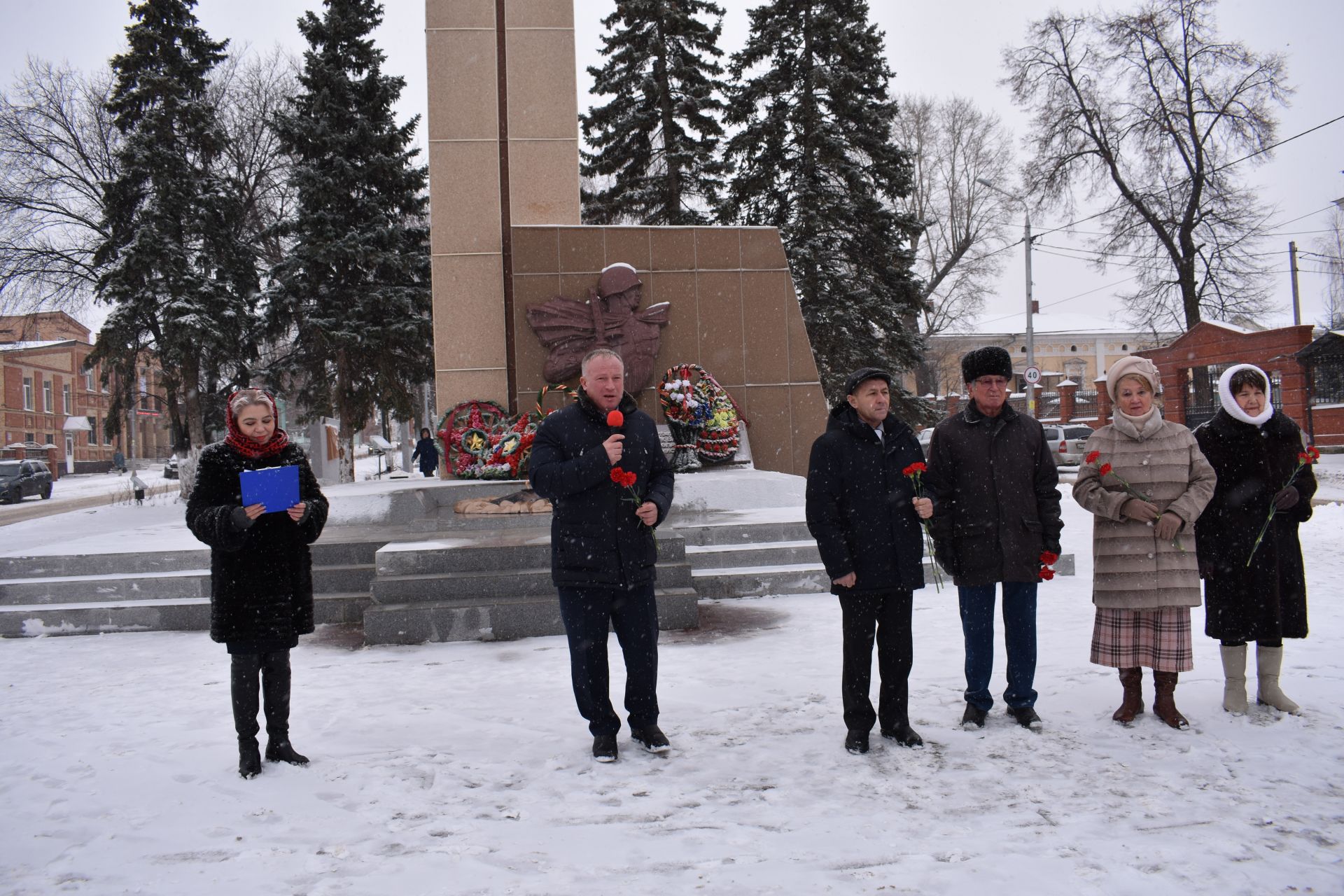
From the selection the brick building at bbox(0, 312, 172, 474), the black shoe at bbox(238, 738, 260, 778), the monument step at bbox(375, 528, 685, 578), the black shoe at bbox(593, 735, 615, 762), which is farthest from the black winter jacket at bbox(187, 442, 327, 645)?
the brick building at bbox(0, 312, 172, 474)

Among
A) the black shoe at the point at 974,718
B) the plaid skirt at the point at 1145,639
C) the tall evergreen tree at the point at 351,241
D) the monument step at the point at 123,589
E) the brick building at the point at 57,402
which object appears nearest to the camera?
the plaid skirt at the point at 1145,639

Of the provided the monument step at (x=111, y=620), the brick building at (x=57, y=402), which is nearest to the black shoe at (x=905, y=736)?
the monument step at (x=111, y=620)

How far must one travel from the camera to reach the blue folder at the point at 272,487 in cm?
365

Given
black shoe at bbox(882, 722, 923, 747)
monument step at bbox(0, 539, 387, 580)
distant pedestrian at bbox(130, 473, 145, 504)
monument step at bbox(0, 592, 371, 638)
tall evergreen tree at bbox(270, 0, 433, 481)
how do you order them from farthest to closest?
1. distant pedestrian at bbox(130, 473, 145, 504)
2. tall evergreen tree at bbox(270, 0, 433, 481)
3. monument step at bbox(0, 539, 387, 580)
4. monument step at bbox(0, 592, 371, 638)
5. black shoe at bbox(882, 722, 923, 747)

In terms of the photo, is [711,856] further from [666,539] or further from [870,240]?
[870,240]

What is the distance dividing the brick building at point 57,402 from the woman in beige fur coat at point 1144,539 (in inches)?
1868

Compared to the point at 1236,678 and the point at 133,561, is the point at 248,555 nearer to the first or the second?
the point at 1236,678

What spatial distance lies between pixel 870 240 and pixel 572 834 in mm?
19226

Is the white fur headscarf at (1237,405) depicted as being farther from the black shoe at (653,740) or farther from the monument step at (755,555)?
the monument step at (755,555)

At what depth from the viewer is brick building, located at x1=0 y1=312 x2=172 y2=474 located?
46.2 metres

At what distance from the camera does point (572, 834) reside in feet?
10.3

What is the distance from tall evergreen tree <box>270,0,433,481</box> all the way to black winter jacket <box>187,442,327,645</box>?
51.8 feet

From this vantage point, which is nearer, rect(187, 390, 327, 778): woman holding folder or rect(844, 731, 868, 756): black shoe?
rect(187, 390, 327, 778): woman holding folder

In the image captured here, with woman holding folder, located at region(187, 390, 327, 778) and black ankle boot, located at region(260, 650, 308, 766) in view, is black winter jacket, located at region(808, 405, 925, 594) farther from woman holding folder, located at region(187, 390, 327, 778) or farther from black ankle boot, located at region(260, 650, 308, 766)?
black ankle boot, located at region(260, 650, 308, 766)
